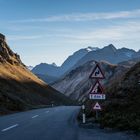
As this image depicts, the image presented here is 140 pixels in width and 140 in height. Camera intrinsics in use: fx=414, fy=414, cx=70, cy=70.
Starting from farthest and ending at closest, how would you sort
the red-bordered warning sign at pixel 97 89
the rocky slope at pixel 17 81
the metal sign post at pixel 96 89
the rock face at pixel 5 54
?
1. the rock face at pixel 5 54
2. the rocky slope at pixel 17 81
3. the red-bordered warning sign at pixel 97 89
4. the metal sign post at pixel 96 89

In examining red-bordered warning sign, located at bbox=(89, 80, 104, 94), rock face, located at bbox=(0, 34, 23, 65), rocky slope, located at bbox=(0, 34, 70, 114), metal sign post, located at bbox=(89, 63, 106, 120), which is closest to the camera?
metal sign post, located at bbox=(89, 63, 106, 120)

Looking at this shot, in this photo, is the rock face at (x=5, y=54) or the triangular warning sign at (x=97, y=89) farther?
the rock face at (x=5, y=54)

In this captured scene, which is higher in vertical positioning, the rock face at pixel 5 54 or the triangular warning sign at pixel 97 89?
the rock face at pixel 5 54

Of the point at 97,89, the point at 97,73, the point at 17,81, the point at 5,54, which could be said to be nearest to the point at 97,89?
the point at 97,89


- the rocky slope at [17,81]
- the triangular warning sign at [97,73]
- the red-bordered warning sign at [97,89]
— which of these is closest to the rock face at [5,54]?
the rocky slope at [17,81]

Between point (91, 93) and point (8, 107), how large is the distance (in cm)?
3224

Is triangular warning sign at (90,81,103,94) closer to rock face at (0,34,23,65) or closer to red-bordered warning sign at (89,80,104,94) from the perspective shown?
red-bordered warning sign at (89,80,104,94)

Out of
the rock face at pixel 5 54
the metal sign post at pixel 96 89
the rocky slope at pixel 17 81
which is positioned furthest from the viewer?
the rock face at pixel 5 54

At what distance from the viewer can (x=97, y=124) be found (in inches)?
845

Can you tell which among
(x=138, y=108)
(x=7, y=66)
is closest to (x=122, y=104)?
(x=138, y=108)

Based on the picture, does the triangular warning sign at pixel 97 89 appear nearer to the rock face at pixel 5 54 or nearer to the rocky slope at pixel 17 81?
the rocky slope at pixel 17 81

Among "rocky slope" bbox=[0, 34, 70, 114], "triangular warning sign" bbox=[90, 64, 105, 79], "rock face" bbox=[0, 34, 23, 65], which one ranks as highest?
"rock face" bbox=[0, 34, 23, 65]

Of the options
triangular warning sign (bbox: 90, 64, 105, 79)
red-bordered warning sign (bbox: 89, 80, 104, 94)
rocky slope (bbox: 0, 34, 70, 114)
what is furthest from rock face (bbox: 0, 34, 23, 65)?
red-bordered warning sign (bbox: 89, 80, 104, 94)

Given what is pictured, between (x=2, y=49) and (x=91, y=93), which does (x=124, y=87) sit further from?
(x=2, y=49)
